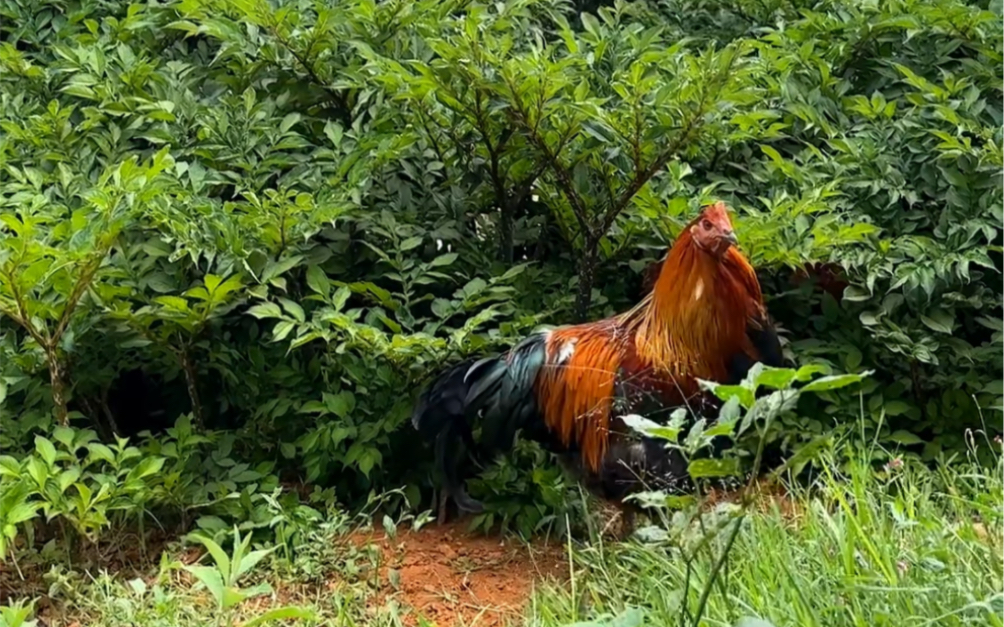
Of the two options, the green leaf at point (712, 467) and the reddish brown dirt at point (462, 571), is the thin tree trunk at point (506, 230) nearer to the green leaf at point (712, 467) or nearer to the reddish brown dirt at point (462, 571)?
the reddish brown dirt at point (462, 571)

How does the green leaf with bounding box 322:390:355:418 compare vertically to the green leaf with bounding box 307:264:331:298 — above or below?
below

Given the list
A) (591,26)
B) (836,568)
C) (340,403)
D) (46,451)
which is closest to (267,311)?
(340,403)

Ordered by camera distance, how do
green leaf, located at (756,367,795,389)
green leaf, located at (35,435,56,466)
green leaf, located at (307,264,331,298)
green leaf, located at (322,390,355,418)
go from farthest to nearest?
1. green leaf, located at (322,390,355,418)
2. green leaf, located at (307,264,331,298)
3. green leaf, located at (35,435,56,466)
4. green leaf, located at (756,367,795,389)

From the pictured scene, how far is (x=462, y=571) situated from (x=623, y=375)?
69 centimetres

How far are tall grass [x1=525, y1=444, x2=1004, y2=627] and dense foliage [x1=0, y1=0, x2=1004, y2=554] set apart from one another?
13.9 inches

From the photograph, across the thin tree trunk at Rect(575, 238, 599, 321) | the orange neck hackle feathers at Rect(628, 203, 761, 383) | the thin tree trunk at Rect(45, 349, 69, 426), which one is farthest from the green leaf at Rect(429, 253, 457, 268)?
the thin tree trunk at Rect(45, 349, 69, 426)

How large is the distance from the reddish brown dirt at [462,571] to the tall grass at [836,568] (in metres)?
0.12

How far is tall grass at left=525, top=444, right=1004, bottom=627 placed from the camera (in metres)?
1.57

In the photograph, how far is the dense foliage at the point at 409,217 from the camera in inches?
94.7

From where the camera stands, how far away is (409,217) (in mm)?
2914

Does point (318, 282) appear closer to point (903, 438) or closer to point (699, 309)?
point (699, 309)

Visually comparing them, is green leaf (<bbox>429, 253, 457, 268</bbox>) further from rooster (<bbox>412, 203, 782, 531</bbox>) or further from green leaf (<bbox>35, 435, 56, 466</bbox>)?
green leaf (<bbox>35, 435, 56, 466</bbox>)

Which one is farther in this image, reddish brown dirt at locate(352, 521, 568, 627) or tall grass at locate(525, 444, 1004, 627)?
reddish brown dirt at locate(352, 521, 568, 627)

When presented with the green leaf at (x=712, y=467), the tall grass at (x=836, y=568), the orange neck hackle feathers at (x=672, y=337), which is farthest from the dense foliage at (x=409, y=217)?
the green leaf at (x=712, y=467)
